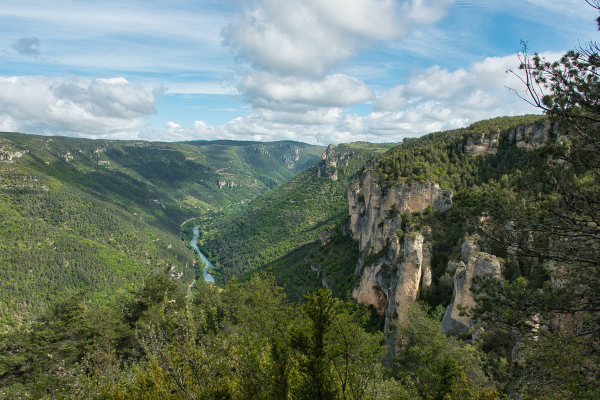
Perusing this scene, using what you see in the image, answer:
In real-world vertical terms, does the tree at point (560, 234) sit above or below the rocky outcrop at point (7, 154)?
below

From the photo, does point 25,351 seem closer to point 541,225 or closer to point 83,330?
point 83,330

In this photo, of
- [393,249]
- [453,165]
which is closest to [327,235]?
[453,165]

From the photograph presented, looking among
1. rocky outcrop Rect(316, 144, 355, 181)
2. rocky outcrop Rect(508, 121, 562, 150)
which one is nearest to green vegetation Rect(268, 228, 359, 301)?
rocky outcrop Rect(508, 121, 562, 150)

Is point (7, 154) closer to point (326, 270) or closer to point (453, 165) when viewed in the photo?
point (326, 270)

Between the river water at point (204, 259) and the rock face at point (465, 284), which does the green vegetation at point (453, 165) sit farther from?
the river water at point (204, 259)

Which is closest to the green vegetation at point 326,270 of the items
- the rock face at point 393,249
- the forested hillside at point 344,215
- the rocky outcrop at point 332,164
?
the forested hillside at point 344,215

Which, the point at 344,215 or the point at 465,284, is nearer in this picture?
the point at 465,284

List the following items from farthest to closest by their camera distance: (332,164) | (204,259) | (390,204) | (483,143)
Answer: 1. (204,259)
2. (332,164)
3. (483,143)
4. (390,204)

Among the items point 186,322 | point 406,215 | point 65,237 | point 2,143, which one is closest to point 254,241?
point 65,237
